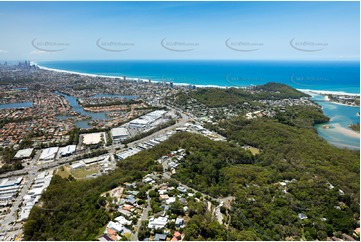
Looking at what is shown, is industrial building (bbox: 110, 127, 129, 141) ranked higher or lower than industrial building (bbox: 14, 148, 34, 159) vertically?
higher

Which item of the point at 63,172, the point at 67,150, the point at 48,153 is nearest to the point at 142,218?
the point at 63,172

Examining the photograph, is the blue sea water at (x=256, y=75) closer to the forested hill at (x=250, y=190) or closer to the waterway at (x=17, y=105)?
the waterway at (x=17, y=105)

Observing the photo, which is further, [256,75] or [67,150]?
[256,75]

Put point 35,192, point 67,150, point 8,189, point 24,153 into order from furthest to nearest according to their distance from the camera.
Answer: point 67,150
point 24,153
point 8,189
point 35,192

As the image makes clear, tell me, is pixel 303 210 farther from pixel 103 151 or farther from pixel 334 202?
pixel 103 151

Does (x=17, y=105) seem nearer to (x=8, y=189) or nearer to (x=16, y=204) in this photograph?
(x=8, y=189)

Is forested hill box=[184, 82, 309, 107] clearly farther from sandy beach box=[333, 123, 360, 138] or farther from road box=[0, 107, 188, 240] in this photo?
sandy beach box=[333, 123, 360, 138]

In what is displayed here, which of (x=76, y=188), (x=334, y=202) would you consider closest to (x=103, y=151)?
(x=76, y=188)

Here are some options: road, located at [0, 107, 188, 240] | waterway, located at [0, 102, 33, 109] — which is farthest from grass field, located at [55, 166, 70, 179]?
waterway, located at [0, 102, 33, 109]
